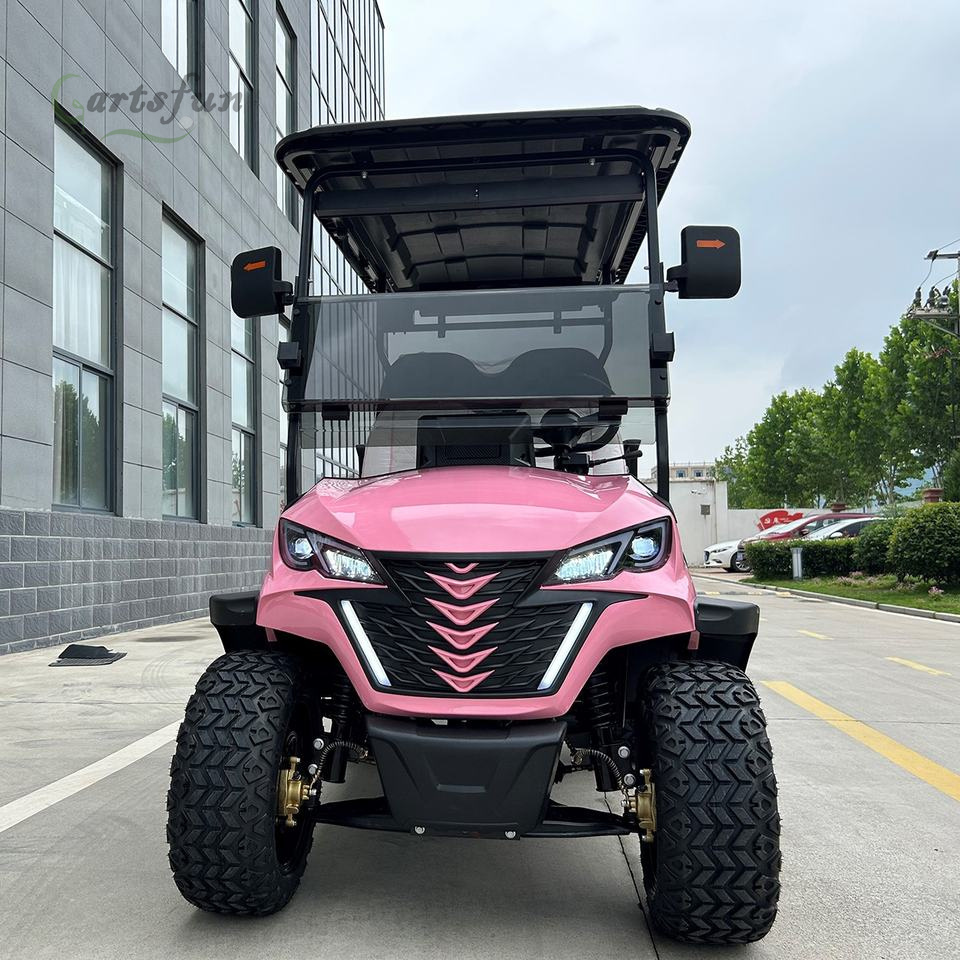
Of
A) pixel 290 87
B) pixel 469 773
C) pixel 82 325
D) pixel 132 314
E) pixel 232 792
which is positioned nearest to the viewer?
pixel 469 773

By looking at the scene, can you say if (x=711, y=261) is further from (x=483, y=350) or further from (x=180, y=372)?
(x=180, y=372)

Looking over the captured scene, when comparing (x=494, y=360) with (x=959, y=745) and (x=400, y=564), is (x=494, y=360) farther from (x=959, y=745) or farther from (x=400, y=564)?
(x=959, y=745)

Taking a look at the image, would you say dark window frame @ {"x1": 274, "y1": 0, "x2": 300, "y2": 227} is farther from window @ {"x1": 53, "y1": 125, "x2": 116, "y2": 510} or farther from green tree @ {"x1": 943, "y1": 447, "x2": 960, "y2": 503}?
green tree @ {"x1": 943, "y1": 447, "x2": 960, "y2": 503}

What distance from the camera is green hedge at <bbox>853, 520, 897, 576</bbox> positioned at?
2312 cm

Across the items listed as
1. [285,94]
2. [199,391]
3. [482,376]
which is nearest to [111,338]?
[199,391]

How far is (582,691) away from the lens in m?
2.96

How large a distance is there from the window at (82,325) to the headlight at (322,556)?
9.54 metres

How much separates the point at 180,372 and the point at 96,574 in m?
5.00

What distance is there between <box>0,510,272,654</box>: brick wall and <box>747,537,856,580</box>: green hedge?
54.5ft

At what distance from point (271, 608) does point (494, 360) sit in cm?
129

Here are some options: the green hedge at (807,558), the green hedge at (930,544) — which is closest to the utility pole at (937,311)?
the green hedge at (807,558)

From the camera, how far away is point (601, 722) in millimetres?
2979

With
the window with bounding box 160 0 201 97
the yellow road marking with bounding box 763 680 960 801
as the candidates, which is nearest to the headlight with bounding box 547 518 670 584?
the yellow road marking with bounding box 763 680 960 801

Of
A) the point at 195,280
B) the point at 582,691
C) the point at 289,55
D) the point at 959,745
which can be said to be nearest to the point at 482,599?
the point at 582,691
